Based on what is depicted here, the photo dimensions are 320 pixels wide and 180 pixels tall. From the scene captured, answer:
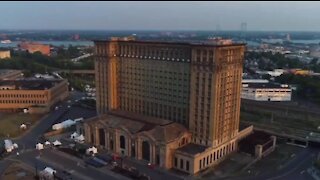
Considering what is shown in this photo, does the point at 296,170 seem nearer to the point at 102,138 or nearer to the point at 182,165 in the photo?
the point at 182,165

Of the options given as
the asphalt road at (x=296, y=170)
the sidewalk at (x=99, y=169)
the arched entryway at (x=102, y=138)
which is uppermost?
the arched entryway at (x=102, y=138)

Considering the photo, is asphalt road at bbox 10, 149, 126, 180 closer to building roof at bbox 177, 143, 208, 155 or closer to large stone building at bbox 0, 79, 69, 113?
building roof at bbox 177, 143, 208, 155

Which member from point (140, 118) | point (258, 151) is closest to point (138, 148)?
point (140, 118)

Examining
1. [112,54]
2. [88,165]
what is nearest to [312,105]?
[112,54]

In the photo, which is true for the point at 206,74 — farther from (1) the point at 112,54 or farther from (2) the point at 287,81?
(2) the point at 287,81

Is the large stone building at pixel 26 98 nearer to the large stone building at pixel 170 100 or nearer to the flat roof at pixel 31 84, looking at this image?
the flat roof at pixel 31 84

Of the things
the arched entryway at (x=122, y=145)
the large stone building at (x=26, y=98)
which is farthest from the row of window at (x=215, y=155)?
the large stone building at (x=26, y=98)

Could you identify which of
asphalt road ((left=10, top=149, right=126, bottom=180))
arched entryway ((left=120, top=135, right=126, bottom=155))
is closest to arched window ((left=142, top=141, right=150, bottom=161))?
arched entryway ((left=120, top=135, right=126, bottom=155))
